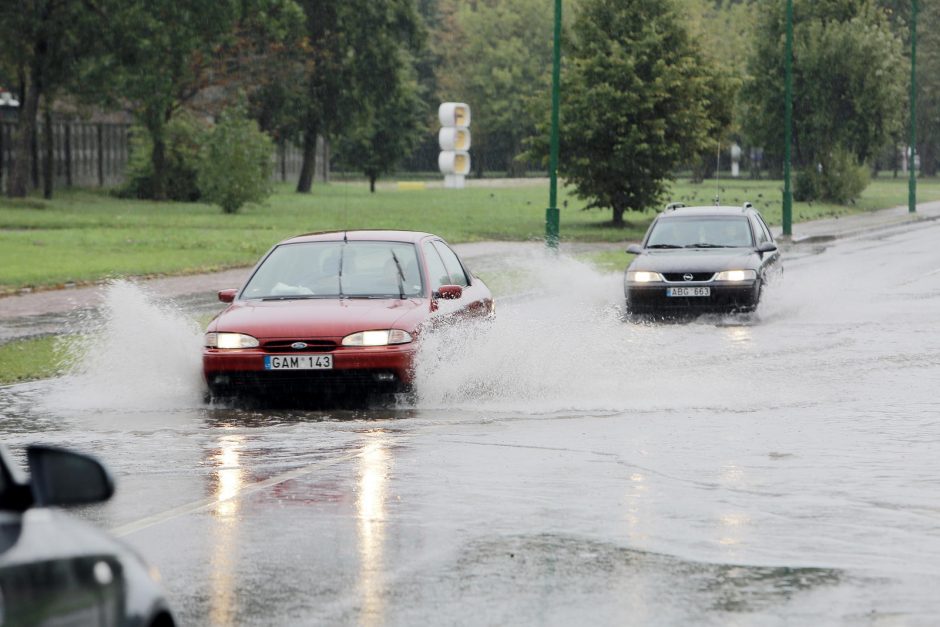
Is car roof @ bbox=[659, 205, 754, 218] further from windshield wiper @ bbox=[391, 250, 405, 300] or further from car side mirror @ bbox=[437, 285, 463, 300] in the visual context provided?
car side mirror @ bbox=[437, 285, 463, 300]

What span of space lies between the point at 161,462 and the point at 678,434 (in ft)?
11.2

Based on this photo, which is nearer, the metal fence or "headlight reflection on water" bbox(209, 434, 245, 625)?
"headlight reflection on water" bbox(209, 434, 245, 625)

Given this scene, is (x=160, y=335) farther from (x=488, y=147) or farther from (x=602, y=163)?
(x=488, y=147)

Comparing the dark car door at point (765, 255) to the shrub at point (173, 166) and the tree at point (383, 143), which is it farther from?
the tree at point (383, 143)

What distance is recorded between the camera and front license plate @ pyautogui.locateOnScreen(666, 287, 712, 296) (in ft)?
72.4

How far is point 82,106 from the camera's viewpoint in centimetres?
6512

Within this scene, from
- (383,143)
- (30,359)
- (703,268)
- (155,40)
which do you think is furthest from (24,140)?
(383,143)

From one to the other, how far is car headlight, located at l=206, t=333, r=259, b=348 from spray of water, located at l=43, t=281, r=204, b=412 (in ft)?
2.25

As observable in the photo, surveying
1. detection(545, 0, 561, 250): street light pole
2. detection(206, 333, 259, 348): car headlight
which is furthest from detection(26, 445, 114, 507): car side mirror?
detection(545, 0, 561, 250): street light pole

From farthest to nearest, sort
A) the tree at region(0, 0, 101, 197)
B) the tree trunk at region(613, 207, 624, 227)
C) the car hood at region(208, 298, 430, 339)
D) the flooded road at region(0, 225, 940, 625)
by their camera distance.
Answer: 1. the tree at region(0, 0, 101, 197)
2. the tree trunk at region(613, 207, 624, 227)
3. the car hood at region(208, 298, 430, 339)
4. the flooded road at region(0, 225, 940, 625)

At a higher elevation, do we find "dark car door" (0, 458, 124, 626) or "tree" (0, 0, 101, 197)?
"tree" (0, 0, 101, 197)

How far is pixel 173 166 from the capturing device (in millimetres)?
66688

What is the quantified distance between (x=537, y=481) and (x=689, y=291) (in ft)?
40.4

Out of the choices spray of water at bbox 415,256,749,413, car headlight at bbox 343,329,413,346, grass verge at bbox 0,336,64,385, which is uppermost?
car headlight at bbox 343,329,413,346
